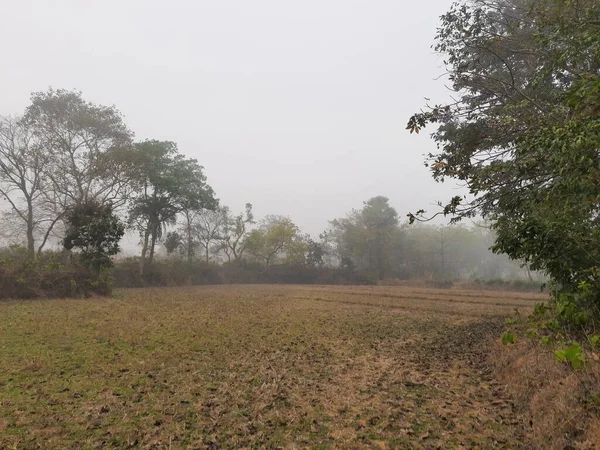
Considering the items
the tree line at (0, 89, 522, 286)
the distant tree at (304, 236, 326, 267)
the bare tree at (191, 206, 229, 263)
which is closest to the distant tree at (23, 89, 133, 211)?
the tree line at (0, 89, 522, 286)

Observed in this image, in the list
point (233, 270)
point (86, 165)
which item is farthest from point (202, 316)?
point (233, 270)

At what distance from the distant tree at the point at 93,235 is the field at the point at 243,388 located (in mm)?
9255

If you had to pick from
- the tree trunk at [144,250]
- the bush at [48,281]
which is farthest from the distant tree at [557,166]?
the tree trunk at [144,250]

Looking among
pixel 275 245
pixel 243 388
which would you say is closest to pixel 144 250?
pixel 275 245

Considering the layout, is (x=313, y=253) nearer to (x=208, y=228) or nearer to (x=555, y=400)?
(x=208, y=228)

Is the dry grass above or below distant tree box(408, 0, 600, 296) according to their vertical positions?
below

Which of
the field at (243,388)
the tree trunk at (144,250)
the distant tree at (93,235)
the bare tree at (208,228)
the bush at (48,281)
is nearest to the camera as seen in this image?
the field at (243,388)

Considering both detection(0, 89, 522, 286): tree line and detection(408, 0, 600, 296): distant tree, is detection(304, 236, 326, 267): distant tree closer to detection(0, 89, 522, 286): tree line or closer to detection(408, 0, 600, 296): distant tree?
detection(0, 89, 522, 286): tree line

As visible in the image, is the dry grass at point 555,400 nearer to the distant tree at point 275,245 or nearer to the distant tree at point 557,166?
the distant tree at point 557,166

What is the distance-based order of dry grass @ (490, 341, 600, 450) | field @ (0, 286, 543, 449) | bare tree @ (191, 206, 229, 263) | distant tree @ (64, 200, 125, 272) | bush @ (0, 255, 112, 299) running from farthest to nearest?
bare tree @ (191, 206, 229, 263) → distant tree @ (64, 200, 125, 272) → bush @ (0, 255, 112, 299) → field @ (0, 286, 543, 449) → dry grass @ (490, 341, 600, 450)

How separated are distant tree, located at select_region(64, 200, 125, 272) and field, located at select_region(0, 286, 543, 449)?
9255 millimetres

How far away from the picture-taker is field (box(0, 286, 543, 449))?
3.60m

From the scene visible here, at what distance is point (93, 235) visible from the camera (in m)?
18.2

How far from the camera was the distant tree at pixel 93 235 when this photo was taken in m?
18.0
